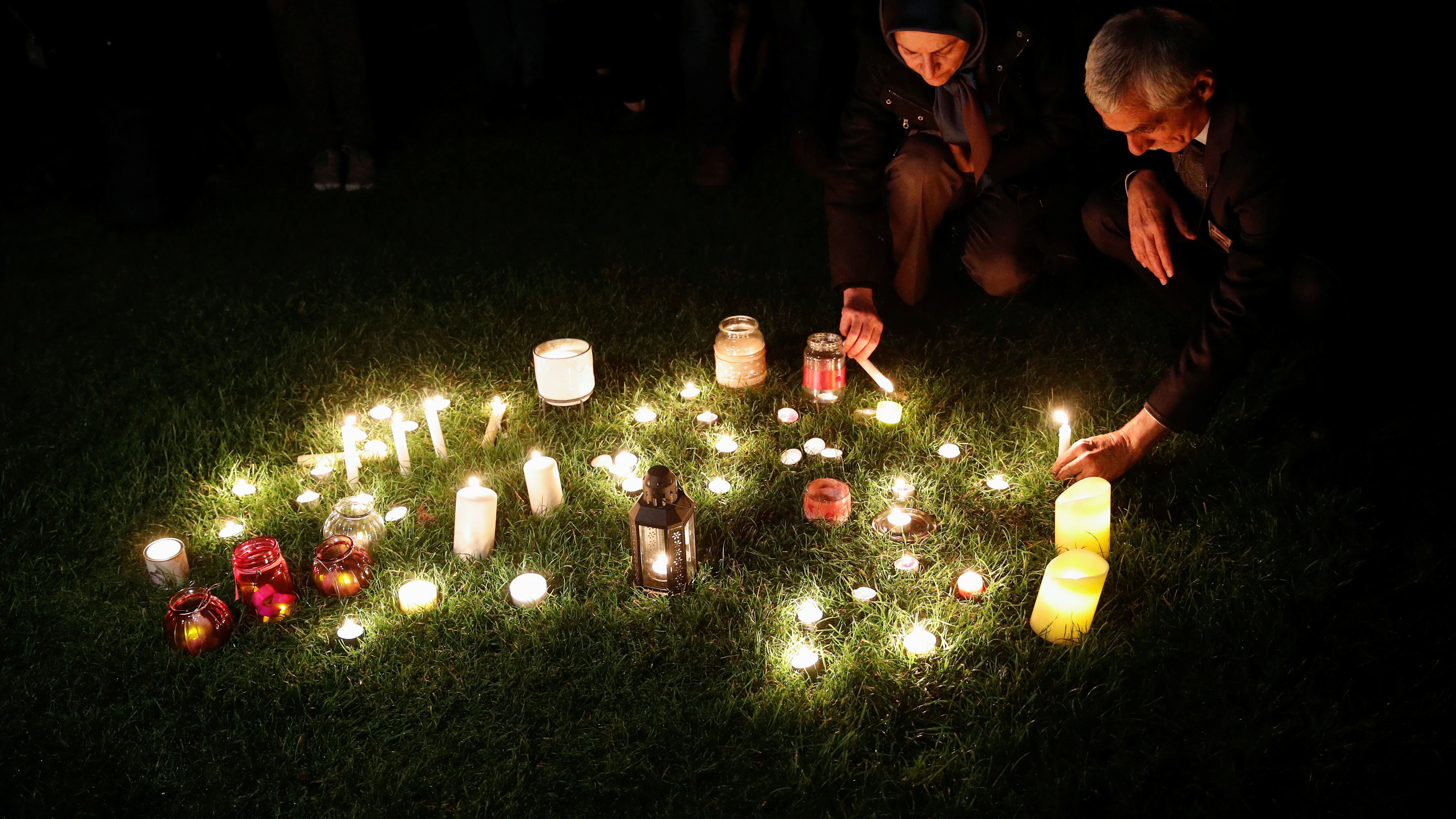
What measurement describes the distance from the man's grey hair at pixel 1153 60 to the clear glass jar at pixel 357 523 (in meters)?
2.07

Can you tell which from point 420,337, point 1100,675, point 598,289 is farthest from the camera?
point 598,289

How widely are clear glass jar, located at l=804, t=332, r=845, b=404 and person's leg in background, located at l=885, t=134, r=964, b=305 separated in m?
0.52

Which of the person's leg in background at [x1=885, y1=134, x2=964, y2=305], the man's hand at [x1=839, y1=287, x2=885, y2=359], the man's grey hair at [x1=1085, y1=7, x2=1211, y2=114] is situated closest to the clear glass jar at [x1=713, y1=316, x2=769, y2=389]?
the man's hand at [x1=839, y1=287, x2=885, y2=359]

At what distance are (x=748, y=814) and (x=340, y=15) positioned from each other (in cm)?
454

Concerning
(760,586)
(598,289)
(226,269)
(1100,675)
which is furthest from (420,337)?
(1100,675)

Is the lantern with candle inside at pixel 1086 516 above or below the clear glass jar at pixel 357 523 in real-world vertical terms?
above

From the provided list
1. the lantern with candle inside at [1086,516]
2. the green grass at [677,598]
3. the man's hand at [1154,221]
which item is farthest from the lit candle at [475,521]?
the man's hand at [1154,221]

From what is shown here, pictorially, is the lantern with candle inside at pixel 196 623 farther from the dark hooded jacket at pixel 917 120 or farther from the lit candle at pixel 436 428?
the dark hooded jacket at pixel 917 120

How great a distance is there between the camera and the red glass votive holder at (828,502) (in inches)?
96.0

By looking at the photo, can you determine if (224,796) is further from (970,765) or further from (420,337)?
(420,337)

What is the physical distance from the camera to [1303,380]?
9.75 feet

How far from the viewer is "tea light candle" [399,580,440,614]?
2182mm

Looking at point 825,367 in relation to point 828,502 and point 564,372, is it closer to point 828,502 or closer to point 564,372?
point 828,502

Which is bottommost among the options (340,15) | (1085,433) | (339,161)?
(339,161)
